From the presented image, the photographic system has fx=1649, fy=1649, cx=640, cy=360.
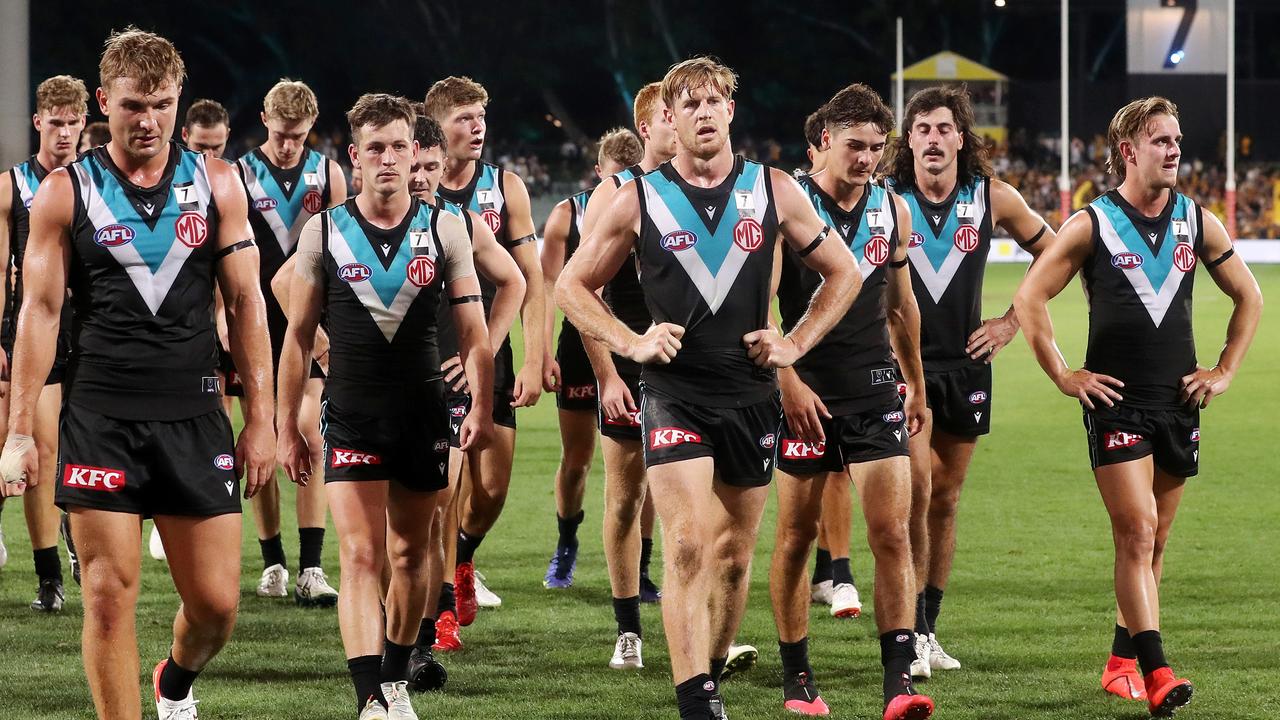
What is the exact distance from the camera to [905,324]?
662 cm

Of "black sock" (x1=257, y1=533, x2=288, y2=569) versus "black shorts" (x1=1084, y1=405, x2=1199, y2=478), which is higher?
"black shorts" (x1=1084, y1=405, x2=1199, y2=478)

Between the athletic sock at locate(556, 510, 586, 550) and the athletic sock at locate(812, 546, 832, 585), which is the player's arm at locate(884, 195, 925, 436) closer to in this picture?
the athletic sock at locate(812, 546, 832, 585)

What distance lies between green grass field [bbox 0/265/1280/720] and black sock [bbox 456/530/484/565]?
1.01 feet

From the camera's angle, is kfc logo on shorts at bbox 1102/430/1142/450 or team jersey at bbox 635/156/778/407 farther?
kfc logo on shorts at bbox 1102/430/1142/450

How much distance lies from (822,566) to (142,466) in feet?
13.9

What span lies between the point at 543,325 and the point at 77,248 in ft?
8.40

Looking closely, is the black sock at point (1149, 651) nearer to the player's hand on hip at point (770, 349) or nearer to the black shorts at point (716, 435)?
the black shorts at point (716, 435)

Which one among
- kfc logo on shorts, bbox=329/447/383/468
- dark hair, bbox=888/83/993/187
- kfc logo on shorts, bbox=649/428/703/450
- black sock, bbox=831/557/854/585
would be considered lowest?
black sock, bbox=831/557/854/585

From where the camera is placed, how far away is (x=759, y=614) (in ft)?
25.7

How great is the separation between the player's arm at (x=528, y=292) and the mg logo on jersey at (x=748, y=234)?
4.56 feet

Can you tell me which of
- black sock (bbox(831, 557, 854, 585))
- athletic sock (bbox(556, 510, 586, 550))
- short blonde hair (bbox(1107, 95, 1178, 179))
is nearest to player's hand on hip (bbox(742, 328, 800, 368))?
short blonde hair (bbox(1107, 95, 1178, 179))

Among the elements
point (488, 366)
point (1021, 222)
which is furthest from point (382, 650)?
point (1021, 222)

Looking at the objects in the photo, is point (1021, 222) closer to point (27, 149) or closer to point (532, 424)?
point (27, 149)

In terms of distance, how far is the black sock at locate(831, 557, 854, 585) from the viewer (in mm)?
7996
